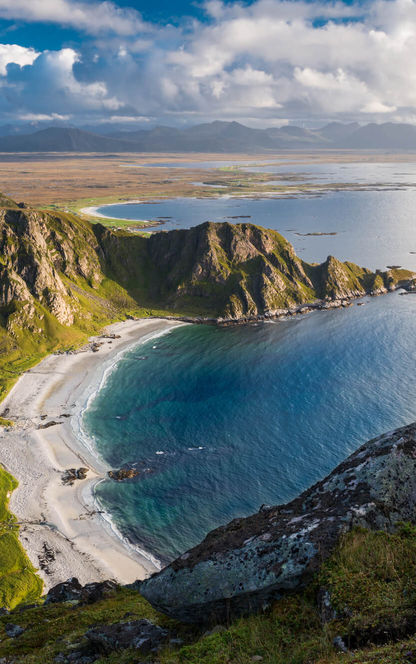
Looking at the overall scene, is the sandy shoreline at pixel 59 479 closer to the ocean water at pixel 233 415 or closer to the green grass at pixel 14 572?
the green grass at pixel 14 572

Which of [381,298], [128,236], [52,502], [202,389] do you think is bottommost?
[52,502]

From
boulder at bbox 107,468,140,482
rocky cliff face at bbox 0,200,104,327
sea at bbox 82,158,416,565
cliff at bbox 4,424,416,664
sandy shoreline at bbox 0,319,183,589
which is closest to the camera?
cliff at bbox 4,424,416,664

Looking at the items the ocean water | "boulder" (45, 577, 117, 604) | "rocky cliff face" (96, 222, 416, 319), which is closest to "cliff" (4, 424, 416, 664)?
"boulder" (45, 577, 117, 604)

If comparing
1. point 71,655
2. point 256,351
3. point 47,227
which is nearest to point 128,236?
point 47,227

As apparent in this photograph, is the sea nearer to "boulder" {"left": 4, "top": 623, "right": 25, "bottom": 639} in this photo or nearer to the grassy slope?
"boulder" {"left": 4, "top": 623, "right": 25, "bottom": 639}

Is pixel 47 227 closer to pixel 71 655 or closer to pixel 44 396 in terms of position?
pixel 44 396

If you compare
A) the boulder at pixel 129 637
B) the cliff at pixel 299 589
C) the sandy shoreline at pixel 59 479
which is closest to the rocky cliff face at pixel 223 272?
the sandy shoreline at pixel 59 479
